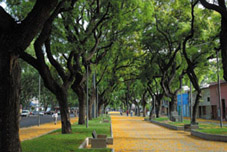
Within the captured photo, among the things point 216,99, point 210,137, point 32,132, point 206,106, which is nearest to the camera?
point 210,137

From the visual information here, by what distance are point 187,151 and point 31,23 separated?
8.50 m

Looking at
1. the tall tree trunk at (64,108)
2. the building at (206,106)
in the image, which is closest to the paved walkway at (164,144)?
the tall tree trunk at (64,108)

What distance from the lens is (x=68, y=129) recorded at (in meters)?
17.4

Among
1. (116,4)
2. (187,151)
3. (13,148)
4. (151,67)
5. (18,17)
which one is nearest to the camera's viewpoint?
(13,148)

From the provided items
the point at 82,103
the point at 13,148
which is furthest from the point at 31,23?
the point at 82,103

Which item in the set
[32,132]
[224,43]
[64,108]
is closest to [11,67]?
[64,108]

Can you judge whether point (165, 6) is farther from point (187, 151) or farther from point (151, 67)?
point (187, 151)

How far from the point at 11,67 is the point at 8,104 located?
3.29ft

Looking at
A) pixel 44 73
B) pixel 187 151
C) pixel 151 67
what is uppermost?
pixel 151 67

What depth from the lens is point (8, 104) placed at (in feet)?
25.1

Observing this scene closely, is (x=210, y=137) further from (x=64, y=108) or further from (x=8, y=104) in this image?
(x=8, y=104)

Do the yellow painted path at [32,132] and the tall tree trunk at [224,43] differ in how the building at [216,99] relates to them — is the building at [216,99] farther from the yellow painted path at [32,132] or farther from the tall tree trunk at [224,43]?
the tall tree trunk at [224,43]

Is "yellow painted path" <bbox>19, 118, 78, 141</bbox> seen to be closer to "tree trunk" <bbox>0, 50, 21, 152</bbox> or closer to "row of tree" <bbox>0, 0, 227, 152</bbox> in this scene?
"row of tree" <bbox>0, 0, 227, 152</bbox>

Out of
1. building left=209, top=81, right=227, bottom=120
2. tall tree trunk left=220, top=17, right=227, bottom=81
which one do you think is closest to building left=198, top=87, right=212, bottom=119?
building left=209, top=81, right=227, bottom=120
